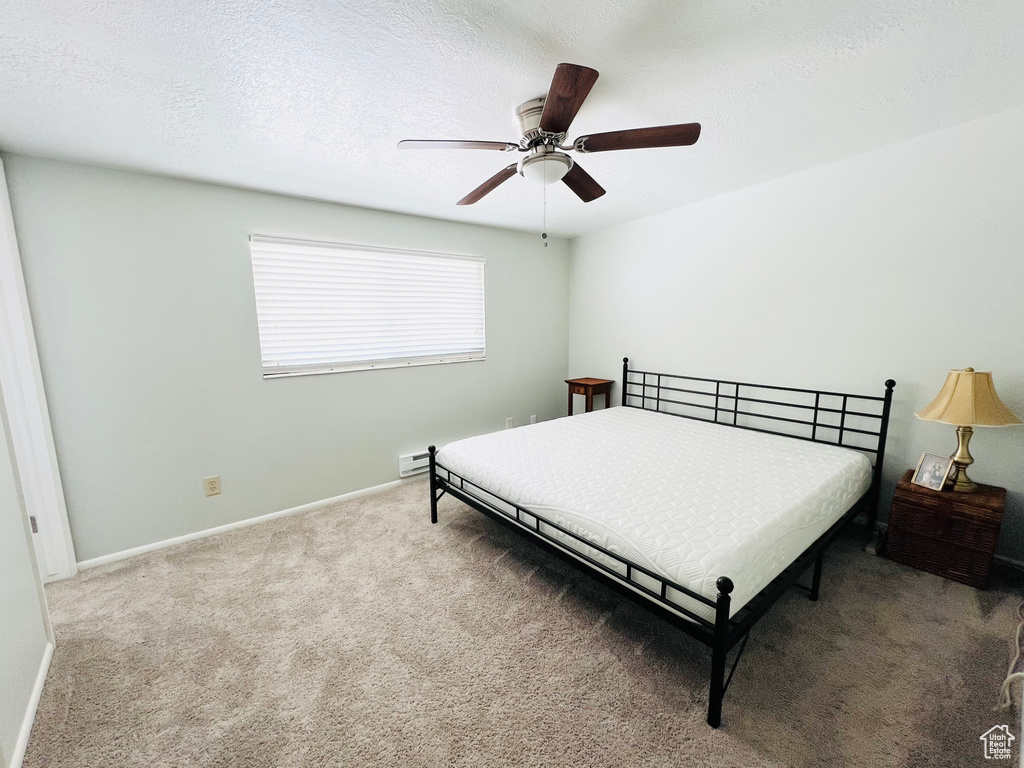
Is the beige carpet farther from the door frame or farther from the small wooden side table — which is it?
the small wooden side table

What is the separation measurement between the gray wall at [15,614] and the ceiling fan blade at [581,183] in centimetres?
256

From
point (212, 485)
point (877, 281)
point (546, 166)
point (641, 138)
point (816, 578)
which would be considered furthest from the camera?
point (212, 485)

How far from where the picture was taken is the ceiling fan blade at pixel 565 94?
4.10 ft

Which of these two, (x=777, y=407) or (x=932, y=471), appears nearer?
(x=932, y=471)

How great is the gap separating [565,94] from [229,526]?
10.7ft

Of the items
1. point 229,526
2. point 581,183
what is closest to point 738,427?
point 581,183

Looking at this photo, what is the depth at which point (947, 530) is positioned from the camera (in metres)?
2.11

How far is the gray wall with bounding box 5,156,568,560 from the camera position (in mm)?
2209

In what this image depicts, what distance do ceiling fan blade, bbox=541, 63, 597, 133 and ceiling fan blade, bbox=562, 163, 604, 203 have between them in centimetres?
28

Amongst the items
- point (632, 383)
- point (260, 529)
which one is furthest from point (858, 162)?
point (260, 529)

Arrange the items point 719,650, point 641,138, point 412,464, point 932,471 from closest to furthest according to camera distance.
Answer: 1. point 719,650
2. point 641,138
3. point 932,471
4. point 412,464

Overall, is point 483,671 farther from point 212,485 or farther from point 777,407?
point 777,407

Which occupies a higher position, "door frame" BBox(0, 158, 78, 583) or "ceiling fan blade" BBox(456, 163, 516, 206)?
"ceiling fan blade" BBox(456, 163, 516, 206)

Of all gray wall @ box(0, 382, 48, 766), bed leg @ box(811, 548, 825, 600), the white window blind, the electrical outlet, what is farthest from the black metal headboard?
gray wall @ box(0, 382, 48, 766)
